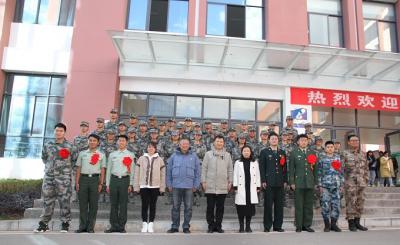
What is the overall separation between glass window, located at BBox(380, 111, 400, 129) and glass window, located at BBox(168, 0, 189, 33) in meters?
7.99

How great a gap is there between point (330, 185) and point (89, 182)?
180 inches

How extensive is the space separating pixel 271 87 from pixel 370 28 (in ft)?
16.6

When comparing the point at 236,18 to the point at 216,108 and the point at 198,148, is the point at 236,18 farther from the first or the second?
the point at 198,148

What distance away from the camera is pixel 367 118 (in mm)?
13492

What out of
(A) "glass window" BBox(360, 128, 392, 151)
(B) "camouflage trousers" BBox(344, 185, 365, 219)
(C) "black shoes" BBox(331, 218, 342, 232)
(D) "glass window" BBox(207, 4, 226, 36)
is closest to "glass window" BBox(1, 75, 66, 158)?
(D) "glass window" BBox(207, 4, 226, 36)

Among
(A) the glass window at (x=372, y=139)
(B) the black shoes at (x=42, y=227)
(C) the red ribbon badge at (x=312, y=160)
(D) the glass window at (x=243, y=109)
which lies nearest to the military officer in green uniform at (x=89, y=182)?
(B) the black shoes at (x=42, y=227)

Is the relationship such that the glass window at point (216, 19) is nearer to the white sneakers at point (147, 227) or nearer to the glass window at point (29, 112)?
the glass window at point (29, 112)

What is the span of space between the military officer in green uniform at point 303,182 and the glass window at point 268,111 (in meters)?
5.47

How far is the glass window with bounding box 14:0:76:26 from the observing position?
12.5 metres

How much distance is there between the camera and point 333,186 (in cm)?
704

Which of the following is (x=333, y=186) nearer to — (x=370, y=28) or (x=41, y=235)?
(x=41, y=235)

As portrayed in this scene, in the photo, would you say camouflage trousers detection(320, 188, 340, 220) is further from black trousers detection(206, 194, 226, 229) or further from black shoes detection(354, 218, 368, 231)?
black trousers detection(206, 194, 226, 229)

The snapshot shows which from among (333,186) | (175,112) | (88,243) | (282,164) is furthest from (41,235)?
(175,112)

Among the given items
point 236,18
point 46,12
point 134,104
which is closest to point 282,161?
point 134,104
